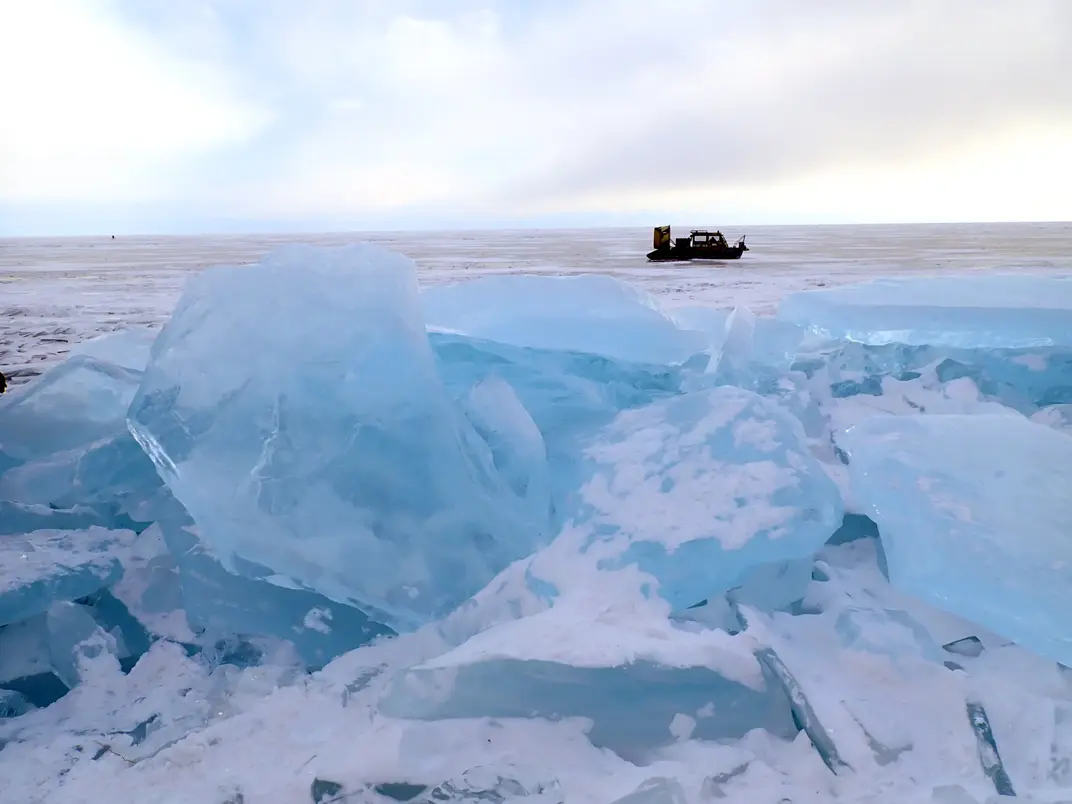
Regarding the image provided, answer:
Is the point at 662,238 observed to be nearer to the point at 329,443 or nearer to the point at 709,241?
the point at 709,241

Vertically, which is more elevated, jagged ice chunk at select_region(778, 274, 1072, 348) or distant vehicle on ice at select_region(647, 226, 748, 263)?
distant vehicle on ice at select_region(647, 226, 748, 263)

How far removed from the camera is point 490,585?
7.03ft

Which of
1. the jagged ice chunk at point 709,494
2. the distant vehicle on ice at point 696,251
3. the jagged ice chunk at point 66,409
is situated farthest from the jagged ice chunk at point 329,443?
the distant vehicle on ice at point 696,251

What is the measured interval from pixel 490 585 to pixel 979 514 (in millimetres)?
1472

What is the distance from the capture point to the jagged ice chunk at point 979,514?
1754 millimetres

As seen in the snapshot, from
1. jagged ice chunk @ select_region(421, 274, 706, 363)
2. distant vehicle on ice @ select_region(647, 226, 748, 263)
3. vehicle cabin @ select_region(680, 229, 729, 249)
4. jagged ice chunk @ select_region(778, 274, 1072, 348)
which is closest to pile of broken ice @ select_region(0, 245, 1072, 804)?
jagged ice chunk @ select_region(421, 274, 706, 363)

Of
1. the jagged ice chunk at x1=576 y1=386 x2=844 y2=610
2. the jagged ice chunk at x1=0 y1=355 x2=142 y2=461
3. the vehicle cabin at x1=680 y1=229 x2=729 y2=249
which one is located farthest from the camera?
the vehicle cabin at x1=680 y1=229 x2=729 y2=249

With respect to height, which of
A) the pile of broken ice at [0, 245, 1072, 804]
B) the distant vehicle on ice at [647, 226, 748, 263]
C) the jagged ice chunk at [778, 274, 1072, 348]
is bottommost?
the pile of broken ice at [0, 245, 1072, 804]

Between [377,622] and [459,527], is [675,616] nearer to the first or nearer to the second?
[459,527]

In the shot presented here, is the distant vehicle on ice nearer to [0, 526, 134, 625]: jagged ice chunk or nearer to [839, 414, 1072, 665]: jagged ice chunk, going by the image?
[839, 414, 1072, 665]: jagged ice chunk

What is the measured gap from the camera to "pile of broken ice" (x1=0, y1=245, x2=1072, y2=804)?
1.59m

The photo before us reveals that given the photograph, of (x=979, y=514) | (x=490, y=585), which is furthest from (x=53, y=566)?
(x=979, y=514)

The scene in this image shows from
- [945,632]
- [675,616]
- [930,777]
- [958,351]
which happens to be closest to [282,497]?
[675,616]

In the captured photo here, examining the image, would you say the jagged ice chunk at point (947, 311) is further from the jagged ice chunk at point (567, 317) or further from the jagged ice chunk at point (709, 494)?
the jagged ice chunk at point (709, 494)
